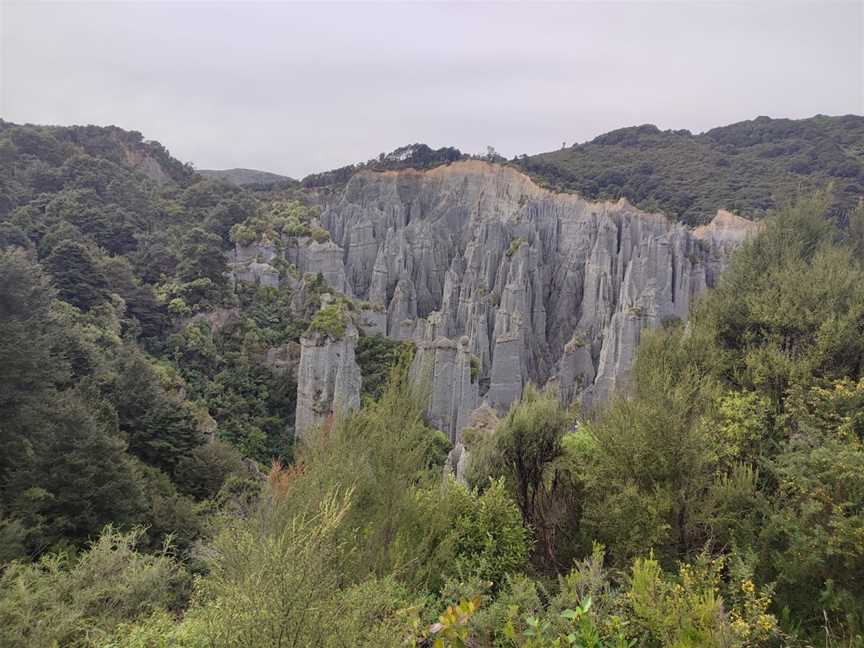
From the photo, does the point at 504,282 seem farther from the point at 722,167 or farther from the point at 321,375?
the point at 722,167

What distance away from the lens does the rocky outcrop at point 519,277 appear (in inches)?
1187

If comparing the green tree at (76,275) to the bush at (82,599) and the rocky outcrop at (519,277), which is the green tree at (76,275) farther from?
the bush at (82,599)

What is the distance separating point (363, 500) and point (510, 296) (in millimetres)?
30978

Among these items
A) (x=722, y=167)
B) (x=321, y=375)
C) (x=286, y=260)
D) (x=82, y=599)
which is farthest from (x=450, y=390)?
(x=722, y=167)

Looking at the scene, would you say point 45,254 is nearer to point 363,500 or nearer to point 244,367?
point 244,367

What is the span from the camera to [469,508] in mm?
7703

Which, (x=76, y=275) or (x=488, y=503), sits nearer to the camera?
(x=488, y=503)

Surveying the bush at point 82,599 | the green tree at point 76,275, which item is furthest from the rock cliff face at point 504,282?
the bush at point 82,599

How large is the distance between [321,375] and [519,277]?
20.1 meters

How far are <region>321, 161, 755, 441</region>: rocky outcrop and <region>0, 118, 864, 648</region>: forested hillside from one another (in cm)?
1398

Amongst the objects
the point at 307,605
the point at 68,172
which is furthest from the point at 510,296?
the point at 307,605

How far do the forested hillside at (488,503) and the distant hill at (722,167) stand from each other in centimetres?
3311

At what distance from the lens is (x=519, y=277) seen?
126ft

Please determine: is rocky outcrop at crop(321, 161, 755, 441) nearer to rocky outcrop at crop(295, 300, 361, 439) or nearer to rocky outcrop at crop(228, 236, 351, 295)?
rocky outcrop at crop(228, 236, 351, 295)
